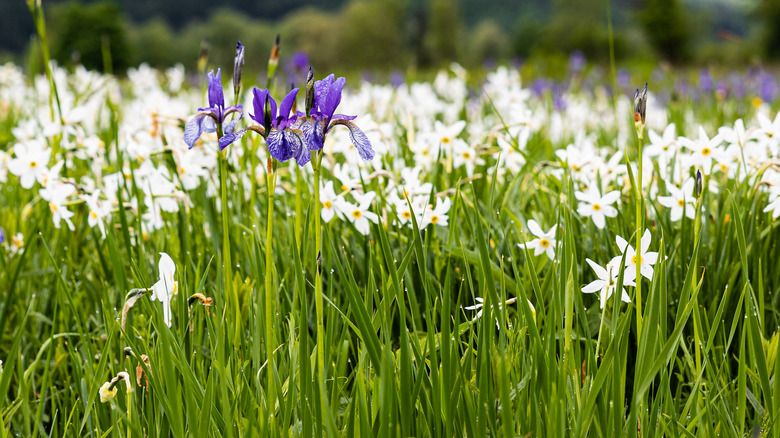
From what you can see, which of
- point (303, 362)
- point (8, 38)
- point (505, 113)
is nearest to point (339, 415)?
point (303, 362)

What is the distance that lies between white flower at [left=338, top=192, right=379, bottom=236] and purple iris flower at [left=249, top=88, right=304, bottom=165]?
0.75m

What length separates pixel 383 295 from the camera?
1.23m

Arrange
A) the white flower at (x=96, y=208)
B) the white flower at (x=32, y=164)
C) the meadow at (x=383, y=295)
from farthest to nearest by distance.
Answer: the white flower at (x=32, y=164), the white flower at (x=96, y=208), the meadow at (x=383, y=295)

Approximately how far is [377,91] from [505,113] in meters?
1.63

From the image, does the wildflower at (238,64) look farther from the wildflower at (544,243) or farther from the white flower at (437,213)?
A: the wildflower at (544,243)

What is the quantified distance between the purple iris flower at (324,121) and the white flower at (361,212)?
0.73 meters

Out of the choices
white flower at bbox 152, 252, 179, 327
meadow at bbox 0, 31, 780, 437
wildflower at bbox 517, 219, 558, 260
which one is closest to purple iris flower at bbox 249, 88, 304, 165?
meadow at bbox 0, 31, 780, 437

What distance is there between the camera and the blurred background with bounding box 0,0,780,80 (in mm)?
15326

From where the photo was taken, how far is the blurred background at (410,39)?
1533 centimetres

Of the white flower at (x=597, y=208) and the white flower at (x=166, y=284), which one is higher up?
the white flower at (x=597, y=208)

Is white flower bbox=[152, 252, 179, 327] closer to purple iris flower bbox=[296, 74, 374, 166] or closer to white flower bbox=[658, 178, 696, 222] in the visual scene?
purple iris flower bbox=[296, 74, 374, 166]

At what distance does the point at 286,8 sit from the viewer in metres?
161

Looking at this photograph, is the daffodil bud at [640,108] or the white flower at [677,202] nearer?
the daffodil bud at [640,108]

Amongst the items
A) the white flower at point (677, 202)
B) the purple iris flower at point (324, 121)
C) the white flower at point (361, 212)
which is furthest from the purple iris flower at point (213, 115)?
the white flower at point (677, 202)
